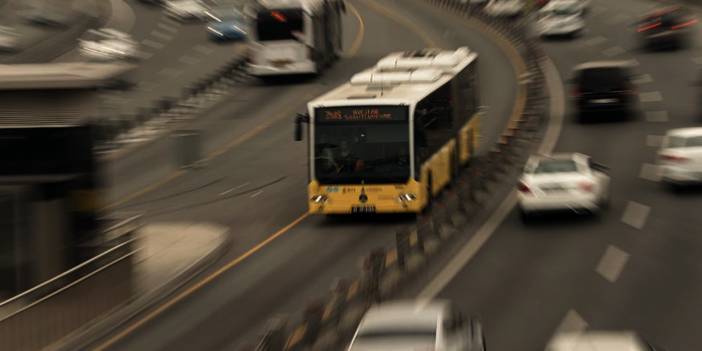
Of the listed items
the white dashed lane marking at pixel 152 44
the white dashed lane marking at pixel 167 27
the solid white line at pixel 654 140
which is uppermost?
the white dashed lane marking at pixel 167 27

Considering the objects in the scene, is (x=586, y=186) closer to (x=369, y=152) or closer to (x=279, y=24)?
(x=369, y=152)

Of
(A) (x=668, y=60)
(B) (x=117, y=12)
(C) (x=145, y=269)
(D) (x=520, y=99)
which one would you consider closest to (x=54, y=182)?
(C) (x=145, y=269)

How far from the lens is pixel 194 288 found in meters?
25.9

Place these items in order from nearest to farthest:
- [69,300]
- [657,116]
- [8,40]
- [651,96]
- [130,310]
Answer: [69,300] < [130,310] < [657,116] < [651,96] < [8,40]

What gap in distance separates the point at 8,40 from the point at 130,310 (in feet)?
138

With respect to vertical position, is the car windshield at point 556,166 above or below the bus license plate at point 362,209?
above

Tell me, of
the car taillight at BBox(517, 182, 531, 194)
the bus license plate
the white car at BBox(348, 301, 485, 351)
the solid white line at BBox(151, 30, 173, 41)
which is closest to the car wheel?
the car taillight at BBox(517, 182, 531, 194)

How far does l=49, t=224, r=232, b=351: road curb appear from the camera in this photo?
71.4ft

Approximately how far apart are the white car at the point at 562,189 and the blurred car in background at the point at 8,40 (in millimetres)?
37852

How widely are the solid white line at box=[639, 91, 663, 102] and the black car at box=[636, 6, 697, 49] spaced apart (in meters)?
9.95

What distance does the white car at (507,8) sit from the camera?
7638 centimetres

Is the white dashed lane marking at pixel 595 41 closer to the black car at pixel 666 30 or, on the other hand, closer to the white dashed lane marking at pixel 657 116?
the black car at pixel 666 30

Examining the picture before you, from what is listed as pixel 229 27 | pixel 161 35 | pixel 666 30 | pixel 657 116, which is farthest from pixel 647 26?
pixel 161 35

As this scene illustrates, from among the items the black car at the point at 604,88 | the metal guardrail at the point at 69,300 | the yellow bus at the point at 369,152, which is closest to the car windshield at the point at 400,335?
the metal guardrail at the point at 69,300
